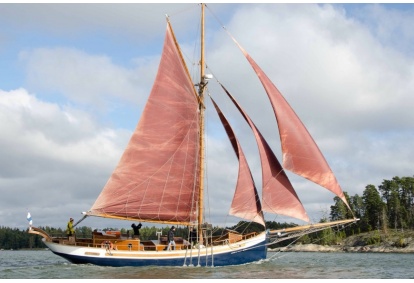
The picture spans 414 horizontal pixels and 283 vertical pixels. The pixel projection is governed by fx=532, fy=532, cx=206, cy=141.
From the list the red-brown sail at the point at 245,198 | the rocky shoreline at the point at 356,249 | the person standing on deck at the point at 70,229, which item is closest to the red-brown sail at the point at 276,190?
the red-brown sail at the point at 245,198

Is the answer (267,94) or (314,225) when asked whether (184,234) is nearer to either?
(314,225)

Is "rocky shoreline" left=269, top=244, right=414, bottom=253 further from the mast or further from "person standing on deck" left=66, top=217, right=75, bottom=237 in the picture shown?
"person standing on deck" left=66, top=217, right=75, bottom=237

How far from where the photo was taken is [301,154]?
3956 centimetres

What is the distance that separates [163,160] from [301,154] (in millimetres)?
10840

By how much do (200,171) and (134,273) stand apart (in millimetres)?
11223

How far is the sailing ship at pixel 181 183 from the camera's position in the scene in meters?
40.1

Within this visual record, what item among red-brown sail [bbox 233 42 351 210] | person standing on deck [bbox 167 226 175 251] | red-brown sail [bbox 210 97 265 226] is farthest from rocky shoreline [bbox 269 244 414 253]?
red-brown sail [bbox 233 42 351 210]

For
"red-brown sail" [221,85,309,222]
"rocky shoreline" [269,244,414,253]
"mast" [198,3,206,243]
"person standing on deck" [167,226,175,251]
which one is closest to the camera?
"person standing on deck" [167,226,175,251]

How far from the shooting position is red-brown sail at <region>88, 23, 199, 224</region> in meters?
41.2

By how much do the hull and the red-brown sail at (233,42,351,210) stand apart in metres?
8.20

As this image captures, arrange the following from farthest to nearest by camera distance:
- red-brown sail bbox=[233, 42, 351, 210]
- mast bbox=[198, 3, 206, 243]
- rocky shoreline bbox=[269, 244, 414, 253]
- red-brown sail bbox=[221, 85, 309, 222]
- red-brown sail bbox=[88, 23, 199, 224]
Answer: rocky shoreline bbox=[269, 244, 414, 253] < mast bbox=[198, 3, 206, 243] < red-brown sail bbox=[221, 85, 309, 222] < red-brown sail bbox=[88, 23, 199, 224] < red-brown sail bbox=[233, 42, 351, 210]

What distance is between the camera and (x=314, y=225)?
141 feet

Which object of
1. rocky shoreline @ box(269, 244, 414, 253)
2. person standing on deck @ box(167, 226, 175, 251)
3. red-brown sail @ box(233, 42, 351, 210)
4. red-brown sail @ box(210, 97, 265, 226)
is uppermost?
red-brown sail @ box(233, 42, 351, 210)

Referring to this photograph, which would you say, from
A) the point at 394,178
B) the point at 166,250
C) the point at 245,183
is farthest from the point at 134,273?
the point at 394,178
